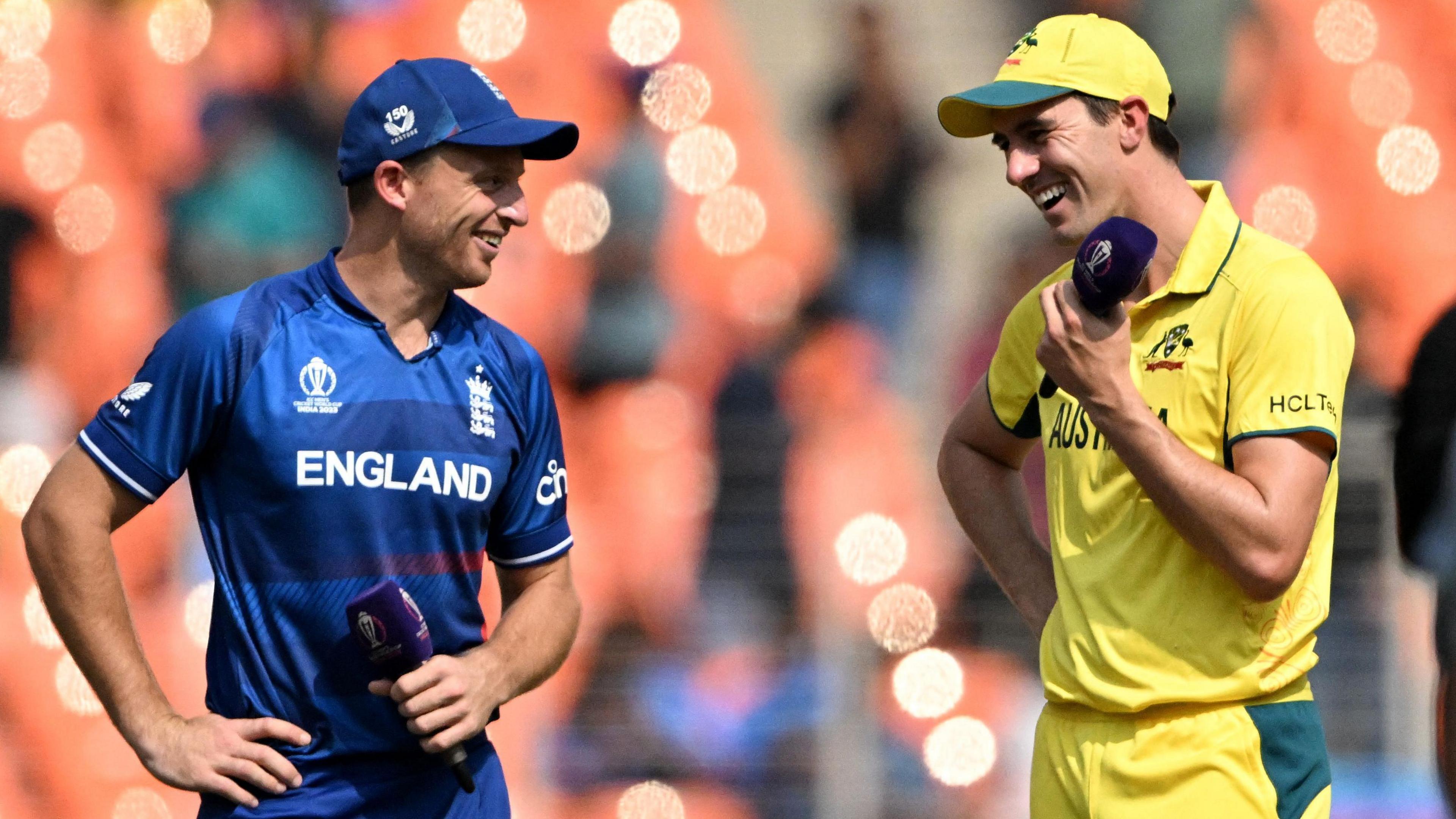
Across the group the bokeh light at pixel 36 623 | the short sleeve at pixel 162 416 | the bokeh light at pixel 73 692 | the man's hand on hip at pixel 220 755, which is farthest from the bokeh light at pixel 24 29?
the man's hand on hip at pixel 220 755

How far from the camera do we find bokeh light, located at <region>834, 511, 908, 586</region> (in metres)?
5.72

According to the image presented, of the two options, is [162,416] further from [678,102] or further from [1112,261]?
[678,102]

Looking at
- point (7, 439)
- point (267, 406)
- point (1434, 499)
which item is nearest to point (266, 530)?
point (267, 406)

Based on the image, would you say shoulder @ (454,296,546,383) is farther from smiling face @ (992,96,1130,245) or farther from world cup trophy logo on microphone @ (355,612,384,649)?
smiling face @ (992,96,1130,245)

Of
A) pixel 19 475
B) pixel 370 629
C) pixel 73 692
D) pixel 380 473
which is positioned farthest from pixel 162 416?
pixel 73 692

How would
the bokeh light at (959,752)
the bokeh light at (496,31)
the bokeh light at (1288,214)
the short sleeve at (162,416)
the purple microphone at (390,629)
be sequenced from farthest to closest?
the bokeh light at (496,31), the bokeh light at (1288,214), the bokeh light at (959,752), the short sleeve at (162,416), the purple microphone at (390,629)

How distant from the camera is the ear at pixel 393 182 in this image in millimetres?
2553

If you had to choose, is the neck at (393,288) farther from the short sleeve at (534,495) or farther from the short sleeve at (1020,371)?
the short sleeve at (1020,371)

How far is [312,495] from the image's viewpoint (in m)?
2.38

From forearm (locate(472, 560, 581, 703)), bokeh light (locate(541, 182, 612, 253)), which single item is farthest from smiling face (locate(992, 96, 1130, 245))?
bokeh light (locate(541, 182, 612, 253))

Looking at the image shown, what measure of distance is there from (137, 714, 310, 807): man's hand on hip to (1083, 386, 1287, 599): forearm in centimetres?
131

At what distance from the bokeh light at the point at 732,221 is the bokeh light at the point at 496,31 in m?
1.02

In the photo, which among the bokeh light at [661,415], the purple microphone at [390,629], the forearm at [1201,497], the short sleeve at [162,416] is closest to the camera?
the forearm at [1201,497]

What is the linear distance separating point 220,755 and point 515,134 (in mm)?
1072
